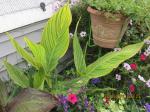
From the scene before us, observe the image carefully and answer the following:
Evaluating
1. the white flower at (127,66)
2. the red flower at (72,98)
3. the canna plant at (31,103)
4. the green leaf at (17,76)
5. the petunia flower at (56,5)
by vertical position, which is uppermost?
the petunia flower at (56,5)

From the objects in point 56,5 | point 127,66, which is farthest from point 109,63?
point 56,5

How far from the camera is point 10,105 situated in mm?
2240

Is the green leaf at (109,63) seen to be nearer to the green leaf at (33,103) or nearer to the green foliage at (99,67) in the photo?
the green foliage at (99,67)

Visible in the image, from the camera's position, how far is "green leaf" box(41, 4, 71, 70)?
242 centimetres

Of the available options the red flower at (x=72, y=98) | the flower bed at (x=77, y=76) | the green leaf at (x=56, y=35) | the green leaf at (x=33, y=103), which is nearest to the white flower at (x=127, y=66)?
the flower bed at (x=77, y=76)

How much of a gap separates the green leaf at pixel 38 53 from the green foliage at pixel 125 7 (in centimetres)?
72

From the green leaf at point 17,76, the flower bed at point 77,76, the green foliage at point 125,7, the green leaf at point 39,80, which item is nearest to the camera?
the flower bed at point 77,76

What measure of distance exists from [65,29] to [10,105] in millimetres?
641

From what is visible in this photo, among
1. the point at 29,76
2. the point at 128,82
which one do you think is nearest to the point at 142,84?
the point at 128,82

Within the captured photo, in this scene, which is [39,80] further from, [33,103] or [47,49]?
[33,103]

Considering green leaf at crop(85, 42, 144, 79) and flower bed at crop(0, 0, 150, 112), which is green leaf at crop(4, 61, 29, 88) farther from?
green leaf at crop(85, 42, 144, 79)

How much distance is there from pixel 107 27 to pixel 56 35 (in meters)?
0.67

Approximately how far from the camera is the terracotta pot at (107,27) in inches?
117

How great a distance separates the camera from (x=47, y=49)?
103 inches
